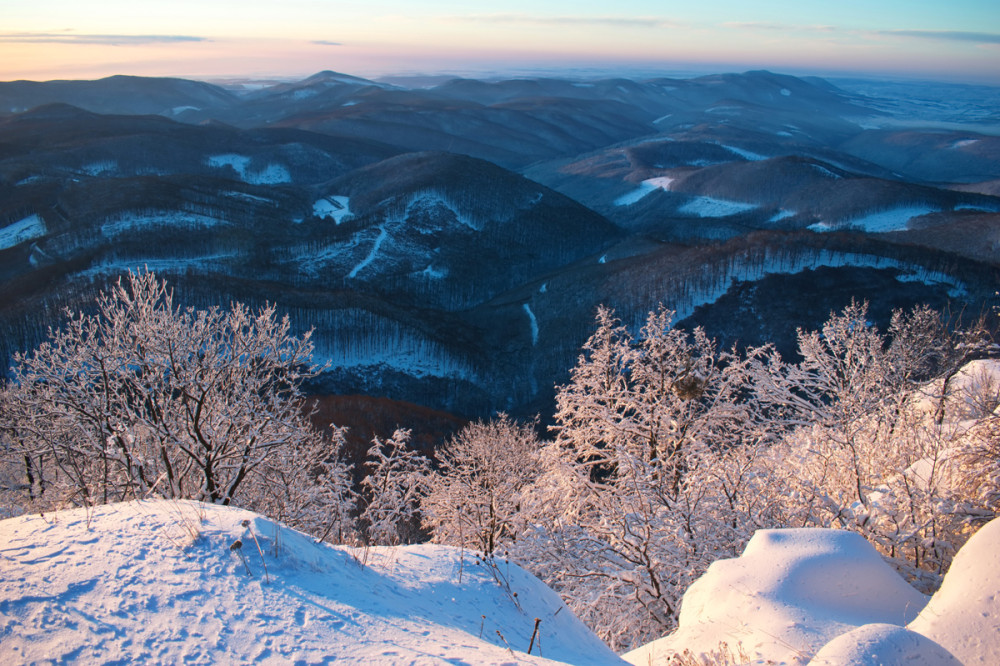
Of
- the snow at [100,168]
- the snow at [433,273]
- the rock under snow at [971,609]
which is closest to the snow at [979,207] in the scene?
the snow at [433,273]

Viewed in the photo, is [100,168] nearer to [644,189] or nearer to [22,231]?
[22,231]

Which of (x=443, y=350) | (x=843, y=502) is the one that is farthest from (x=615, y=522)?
(x=443, y=350)

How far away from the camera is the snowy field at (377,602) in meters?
6.04

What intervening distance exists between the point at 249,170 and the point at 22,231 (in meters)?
78.4

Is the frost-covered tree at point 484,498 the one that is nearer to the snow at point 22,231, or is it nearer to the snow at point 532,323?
the snow at point 532,323

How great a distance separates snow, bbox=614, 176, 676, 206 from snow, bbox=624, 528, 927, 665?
175911 millimetres

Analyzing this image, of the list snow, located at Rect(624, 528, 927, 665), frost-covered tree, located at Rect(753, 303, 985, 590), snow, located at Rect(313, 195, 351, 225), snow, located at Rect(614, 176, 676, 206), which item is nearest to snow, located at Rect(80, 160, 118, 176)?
snow, located at Rect(313, 195, 351, 225)

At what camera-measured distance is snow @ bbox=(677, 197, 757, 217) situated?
155250 mm

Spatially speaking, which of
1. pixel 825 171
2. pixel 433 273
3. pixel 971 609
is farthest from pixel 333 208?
pixel 971 609

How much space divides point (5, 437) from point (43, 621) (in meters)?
26.7

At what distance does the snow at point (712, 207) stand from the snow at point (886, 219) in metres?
27.9

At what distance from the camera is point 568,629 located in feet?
29.1

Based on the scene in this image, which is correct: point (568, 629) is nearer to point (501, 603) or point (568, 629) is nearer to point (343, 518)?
point (501, 603)

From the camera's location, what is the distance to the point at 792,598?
801 centimetres
